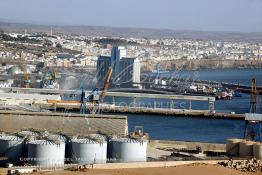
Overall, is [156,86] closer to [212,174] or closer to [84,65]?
[84,65]

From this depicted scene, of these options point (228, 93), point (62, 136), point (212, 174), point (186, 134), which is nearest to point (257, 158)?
point (212, 174)

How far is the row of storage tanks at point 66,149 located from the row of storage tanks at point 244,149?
1.63 m

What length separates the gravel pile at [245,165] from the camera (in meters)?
11.8

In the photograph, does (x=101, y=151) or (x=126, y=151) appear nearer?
(x=101, y=151)

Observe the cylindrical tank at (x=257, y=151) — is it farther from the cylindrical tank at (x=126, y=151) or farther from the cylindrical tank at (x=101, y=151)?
the cylindrical tank at (x=101, y=151)

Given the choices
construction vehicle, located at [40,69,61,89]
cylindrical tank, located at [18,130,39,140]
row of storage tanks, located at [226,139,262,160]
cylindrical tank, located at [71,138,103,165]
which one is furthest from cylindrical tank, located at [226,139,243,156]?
construction vehicle, located at [40,69,61,89]

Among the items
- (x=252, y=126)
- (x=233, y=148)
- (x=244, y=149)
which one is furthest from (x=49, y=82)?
(x=244, y=149)

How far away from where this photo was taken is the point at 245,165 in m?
11.9

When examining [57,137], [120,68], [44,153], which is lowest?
[44,153]

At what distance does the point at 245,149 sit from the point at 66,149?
284 centimetres

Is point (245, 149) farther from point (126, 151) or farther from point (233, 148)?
point (126, 151)

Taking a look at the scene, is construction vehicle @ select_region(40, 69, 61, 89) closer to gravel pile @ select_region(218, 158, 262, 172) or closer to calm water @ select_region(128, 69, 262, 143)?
calm water @ select_region(128, 69, 262, 143)

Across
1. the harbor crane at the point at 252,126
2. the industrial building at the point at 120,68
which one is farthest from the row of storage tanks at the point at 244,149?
the industrial building at the point at 120,68

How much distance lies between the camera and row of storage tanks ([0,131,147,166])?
438 inches
